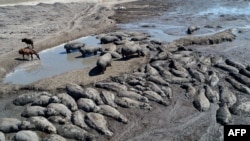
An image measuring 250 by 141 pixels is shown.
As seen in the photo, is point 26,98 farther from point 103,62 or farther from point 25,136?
point 103,62

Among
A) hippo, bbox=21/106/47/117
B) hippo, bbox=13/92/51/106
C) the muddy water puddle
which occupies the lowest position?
hippo, bbox=21/106/47/117

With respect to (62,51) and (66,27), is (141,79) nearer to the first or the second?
(62,51)

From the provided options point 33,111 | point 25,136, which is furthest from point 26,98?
point 25,136

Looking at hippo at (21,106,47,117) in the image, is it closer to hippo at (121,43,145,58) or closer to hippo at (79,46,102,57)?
hippo at (121,43,145,58)

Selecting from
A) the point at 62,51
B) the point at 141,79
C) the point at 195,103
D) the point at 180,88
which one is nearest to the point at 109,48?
the point at 62,51

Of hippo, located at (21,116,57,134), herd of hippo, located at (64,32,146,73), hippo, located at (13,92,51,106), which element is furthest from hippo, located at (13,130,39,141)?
herd of hippo, located at (64,32,146,73)

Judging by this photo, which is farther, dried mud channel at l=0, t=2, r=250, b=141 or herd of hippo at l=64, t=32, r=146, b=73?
herd of hippo at l=64, t=32, r=146, b=73

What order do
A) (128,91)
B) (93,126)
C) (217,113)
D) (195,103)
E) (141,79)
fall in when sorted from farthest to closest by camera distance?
(141,79) < (128,91) < (195,103) < (217,113) < (93,126)

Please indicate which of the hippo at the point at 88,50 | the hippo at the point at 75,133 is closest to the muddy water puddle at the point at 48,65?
the hippo at the point at 88,50
